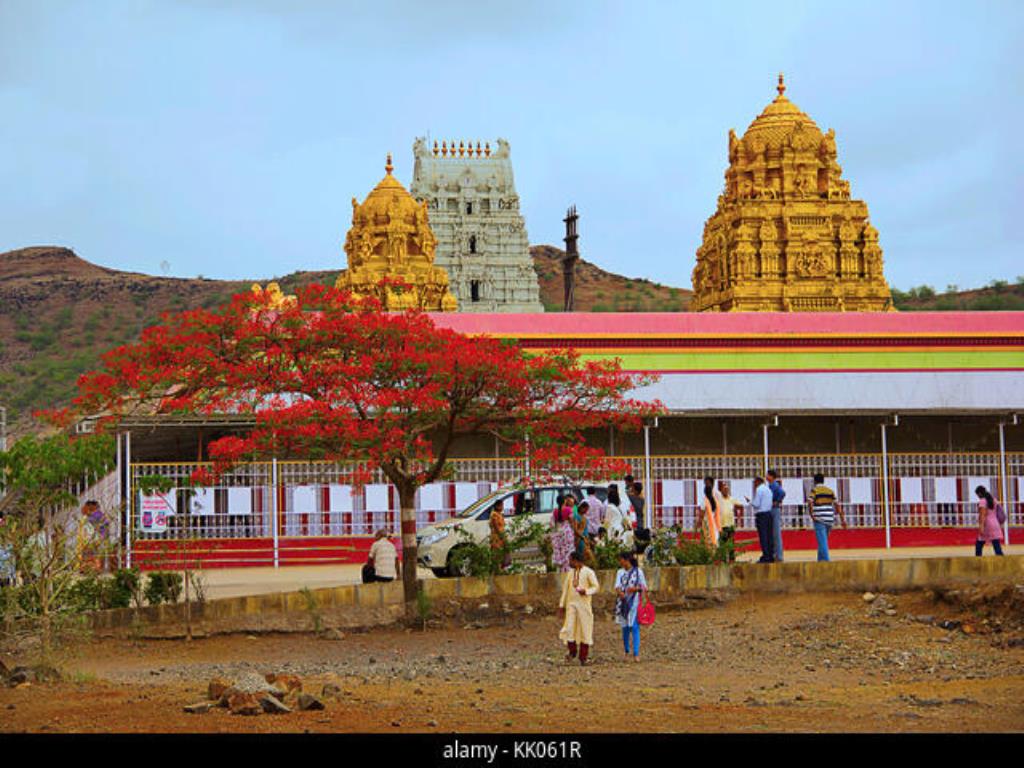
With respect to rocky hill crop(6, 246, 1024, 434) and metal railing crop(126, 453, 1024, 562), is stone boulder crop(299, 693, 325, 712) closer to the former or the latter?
metal railing crop(126, 453, 1024, 562)

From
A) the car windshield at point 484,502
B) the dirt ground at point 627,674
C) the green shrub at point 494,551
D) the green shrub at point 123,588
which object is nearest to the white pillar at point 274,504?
the car windshield at point 484,502

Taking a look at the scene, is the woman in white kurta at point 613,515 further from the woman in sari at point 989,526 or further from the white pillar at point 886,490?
the white pillar at point 886,490

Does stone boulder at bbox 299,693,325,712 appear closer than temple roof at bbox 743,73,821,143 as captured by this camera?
Yes

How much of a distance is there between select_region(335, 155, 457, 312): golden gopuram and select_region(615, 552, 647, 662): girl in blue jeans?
4049cm

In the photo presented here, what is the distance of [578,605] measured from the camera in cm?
1590

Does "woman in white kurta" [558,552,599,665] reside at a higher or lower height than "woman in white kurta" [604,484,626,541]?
lower

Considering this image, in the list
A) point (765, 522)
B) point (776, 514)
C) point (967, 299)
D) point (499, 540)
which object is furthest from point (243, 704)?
point (967, 299)

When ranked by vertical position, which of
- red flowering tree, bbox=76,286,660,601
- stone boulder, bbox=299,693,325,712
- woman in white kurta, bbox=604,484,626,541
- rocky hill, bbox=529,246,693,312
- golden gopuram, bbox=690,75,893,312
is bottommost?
stone boulder, bbox=299,693,325,712

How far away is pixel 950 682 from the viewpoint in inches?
575

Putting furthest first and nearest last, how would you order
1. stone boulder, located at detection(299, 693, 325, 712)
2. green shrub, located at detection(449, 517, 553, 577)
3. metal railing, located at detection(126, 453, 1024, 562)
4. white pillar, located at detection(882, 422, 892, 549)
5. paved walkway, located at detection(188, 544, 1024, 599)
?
white pillar, located at detection(882, 422, 892, 549)
metal railing, located at detection(126, 453, 1024, 562)
paved walkway, located at detection(188, 544, 1024, 599)
green shrub, located at detection(449, 517, 553, 577)
stone boulder, located at detection(299, 693, 325, 712)

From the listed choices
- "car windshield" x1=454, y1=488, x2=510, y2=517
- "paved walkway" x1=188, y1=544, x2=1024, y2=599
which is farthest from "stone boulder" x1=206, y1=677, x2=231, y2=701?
"car windshield" x1=454, y1=488, x2=510, y2=517

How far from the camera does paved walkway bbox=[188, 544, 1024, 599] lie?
22234mm

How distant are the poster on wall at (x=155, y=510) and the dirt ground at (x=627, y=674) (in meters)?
5.63

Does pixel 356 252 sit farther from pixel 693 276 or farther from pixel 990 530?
pixel 990 530
